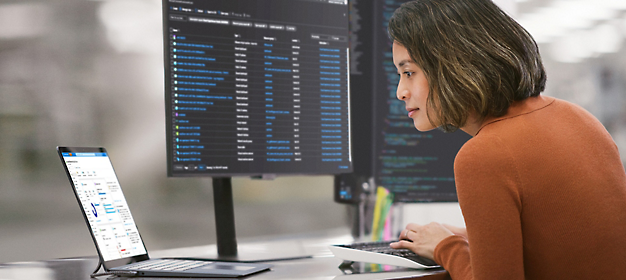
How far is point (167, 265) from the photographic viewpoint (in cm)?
103

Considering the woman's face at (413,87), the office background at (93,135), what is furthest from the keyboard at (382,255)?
the office background at (93,135)

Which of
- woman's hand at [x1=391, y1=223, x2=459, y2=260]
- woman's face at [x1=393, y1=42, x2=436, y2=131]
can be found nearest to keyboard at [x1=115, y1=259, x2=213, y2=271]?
woman's hand at [x1=391, y1=223, x2=459, y2=260]

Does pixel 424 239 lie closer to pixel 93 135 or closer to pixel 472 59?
pixel 472 59

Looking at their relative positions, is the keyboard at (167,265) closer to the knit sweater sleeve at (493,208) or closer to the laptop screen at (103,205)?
the laptop screen at (103,205)

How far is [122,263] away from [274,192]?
0.70m

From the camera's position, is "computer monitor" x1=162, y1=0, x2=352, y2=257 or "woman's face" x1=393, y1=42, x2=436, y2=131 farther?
"computer monitor" x1=162, y1=0, x2=352, y2=257

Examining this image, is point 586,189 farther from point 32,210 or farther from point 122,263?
point 32,210

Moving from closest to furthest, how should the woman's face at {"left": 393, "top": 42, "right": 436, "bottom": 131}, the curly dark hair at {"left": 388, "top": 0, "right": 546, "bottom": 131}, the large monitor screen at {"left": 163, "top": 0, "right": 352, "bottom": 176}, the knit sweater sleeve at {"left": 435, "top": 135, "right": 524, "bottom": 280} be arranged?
the knit sweater sleeve at {"left": 435, "top": 135, "right": 524, "bottom": 280} < the curly dark hair at {"left": 388, "top": 0, "right": 546, "bottom": 131} < the woman's face at {"left": 393, "top": 42, "right": 436, "bottom": 131} < the large monitor screen at {"left": 163, "top": 0, "right": 352, "bottom": 176}

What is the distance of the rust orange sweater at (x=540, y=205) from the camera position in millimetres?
796

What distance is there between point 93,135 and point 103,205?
16.6 inches

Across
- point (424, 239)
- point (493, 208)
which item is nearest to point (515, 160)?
point (493, 208)

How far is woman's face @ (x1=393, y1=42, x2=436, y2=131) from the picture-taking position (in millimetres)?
1004

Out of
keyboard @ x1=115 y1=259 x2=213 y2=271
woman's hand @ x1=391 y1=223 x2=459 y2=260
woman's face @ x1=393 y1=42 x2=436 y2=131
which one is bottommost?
keyboard @ x1=115 y1=259 x2=213 y2=271

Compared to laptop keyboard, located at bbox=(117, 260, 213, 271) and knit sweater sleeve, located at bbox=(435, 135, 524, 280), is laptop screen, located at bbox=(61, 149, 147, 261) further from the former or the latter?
knit sweater sleeve, located at bbox=(435, 135, 524, 280)
